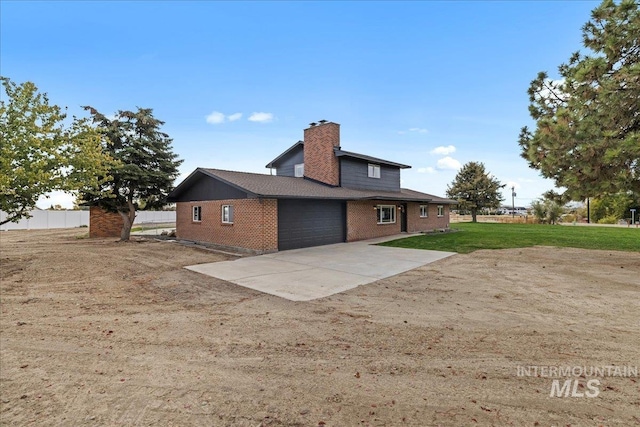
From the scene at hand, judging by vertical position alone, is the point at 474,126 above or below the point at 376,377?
above

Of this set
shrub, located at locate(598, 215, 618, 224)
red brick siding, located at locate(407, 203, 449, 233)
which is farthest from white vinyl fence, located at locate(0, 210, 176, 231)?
shrub, located at locate(598, 215, 618, 224)

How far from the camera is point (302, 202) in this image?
14.7 metres

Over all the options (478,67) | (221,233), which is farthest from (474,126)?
(221,233)

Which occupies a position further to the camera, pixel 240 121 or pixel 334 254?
pixel 240 121

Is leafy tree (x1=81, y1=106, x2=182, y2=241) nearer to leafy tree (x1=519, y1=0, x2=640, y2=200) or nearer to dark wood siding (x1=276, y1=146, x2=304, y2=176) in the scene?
dark wood siding (x1=276, y1=146, x2=304, y2=176)

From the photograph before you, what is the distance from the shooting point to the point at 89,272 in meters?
9.34

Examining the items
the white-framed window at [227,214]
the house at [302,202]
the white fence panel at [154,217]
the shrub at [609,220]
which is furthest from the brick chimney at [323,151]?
the shrub at [609,220]

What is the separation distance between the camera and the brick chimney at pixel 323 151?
736 inches

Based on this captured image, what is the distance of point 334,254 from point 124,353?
9.35m

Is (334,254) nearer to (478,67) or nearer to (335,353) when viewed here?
(335,353)

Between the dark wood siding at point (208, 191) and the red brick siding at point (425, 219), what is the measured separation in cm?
1326

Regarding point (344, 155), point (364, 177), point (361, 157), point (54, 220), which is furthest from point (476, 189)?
point (54, 220)

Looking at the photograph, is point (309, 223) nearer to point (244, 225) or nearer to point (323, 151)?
point (244, 225)

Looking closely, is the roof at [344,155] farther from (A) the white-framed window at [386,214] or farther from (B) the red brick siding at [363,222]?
(A) the white-framed window at [386,214]
